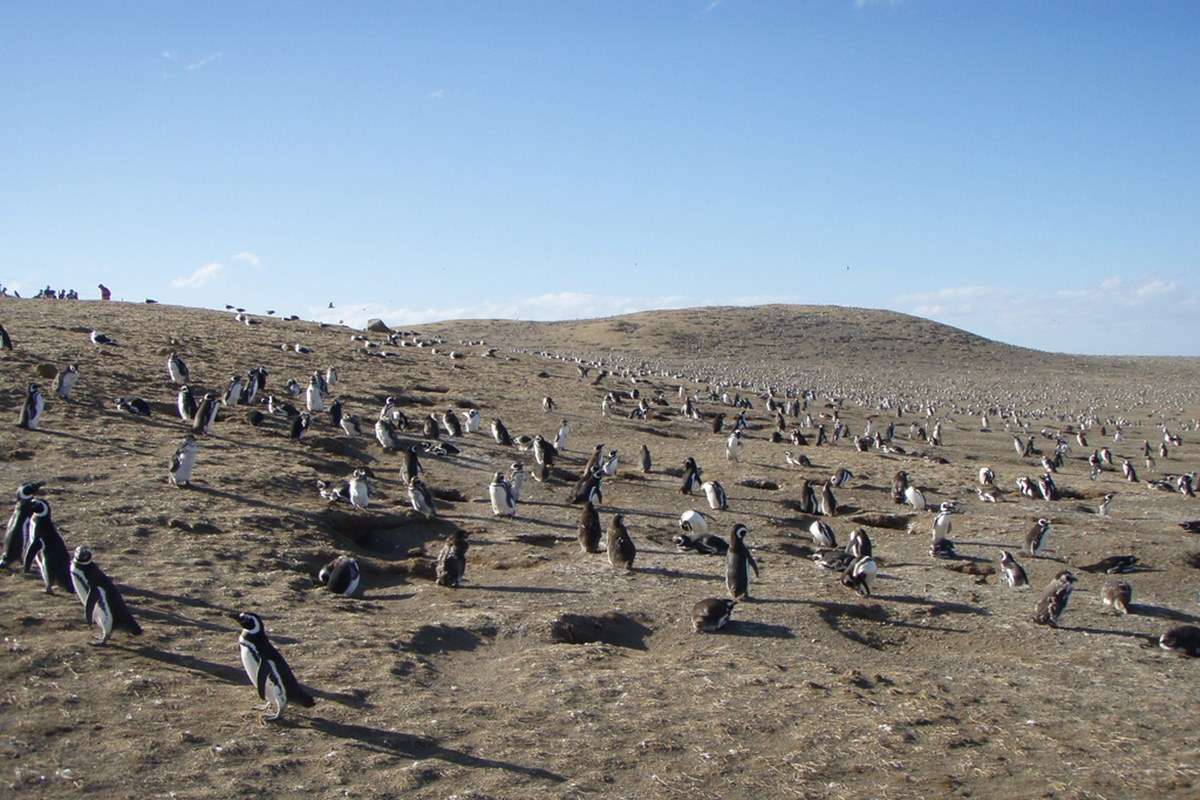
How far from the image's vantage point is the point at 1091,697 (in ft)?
32.0

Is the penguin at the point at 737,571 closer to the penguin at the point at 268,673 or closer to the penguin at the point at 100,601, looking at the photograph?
the penguin at the point at 268,673

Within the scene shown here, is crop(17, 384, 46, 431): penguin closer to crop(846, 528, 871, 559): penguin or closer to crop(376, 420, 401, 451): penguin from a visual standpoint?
crop(376, 420, 401, 451): penguin

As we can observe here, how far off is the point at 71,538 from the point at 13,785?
5879 millimetres

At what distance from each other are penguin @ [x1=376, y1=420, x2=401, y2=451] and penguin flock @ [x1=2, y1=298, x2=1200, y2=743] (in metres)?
0.05

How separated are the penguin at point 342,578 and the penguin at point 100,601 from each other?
286 cm

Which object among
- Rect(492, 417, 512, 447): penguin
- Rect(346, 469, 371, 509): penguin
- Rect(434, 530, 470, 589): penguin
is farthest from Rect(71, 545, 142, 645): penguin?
Rect(492, 417, 512, 447): penguin

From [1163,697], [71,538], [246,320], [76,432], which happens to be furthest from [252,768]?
[246,320]

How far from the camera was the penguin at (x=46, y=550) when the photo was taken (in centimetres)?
973

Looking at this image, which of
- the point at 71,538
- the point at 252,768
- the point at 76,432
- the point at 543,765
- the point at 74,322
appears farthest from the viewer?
the point at 74,322

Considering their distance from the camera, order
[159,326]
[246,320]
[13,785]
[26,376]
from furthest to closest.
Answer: [246,320], [159,326], [26,376], [13,785]

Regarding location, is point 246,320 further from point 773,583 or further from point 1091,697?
point 1091,697

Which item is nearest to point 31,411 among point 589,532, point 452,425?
point 452,425

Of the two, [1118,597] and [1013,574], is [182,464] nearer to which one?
[1013,574]

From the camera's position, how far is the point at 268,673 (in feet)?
25.2
